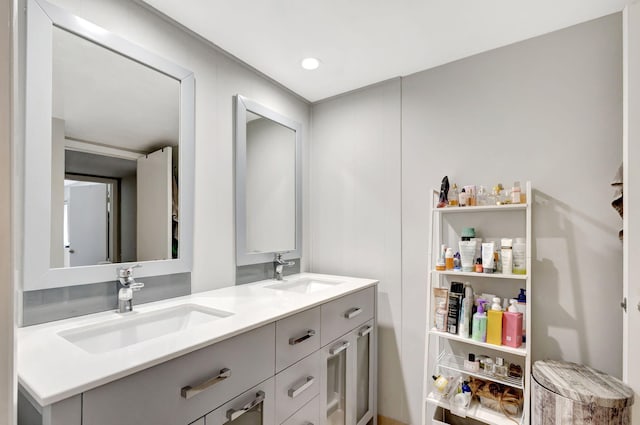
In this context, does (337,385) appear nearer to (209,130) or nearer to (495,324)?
(495,324)

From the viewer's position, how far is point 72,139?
1169 mm

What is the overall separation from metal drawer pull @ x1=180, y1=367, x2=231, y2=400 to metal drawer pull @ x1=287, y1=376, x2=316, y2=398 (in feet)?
1.25

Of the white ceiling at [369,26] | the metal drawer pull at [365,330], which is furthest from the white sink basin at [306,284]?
the white ceiling at [369,26]

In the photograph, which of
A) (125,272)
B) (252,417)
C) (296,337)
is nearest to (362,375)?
(296,337)

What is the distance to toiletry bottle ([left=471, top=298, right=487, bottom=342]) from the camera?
5.02 ft

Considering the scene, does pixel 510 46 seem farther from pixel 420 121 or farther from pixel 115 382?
pixel 115 382

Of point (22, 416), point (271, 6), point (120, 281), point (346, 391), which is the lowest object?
point (346, 391)

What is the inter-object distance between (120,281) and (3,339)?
0.84m

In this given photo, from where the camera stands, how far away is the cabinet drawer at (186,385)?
729mm

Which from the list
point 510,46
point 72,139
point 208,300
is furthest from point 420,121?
point 72,139

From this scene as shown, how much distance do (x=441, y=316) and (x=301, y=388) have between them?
0.84 meters

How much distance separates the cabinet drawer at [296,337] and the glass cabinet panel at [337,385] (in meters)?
0.19

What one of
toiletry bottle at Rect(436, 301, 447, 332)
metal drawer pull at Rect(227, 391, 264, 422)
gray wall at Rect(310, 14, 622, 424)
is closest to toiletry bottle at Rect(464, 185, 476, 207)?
gray wall at Rect(310, 14, 622, 424)

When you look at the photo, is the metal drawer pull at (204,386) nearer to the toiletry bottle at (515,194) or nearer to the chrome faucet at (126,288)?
the chrome faucet at (126,288)
